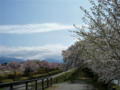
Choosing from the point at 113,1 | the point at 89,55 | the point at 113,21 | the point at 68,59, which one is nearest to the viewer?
the point at 113,1

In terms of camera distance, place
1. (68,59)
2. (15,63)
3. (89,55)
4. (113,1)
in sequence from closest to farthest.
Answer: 1. (113,1)
2. (89,55)
3. (68,59)
4. (15,63)

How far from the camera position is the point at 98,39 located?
4.38 metres

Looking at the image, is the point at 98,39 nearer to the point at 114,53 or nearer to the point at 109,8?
the point at 114,53

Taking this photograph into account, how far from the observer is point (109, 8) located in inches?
146

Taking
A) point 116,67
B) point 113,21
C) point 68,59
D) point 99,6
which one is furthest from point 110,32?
point 68,59

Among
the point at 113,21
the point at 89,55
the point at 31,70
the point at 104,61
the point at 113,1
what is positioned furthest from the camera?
the point at 31,70

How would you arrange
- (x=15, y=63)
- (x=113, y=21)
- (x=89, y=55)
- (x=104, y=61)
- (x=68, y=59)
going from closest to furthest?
(x=113, y=21) → (x=104, y=61) → (x=89, y=55) → (x=68, y=59) → (x=15, y=63)

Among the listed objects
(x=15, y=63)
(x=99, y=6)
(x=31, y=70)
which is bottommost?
(x=31, y=70)

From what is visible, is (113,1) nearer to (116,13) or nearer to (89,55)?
(116,13)

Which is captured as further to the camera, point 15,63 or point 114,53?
point 15,63

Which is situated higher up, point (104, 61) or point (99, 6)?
point (99, 6)

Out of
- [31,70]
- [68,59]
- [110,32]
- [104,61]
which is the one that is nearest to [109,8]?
[110,32]

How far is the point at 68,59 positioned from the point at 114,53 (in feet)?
69.3

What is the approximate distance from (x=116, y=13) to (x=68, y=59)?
2160cm
